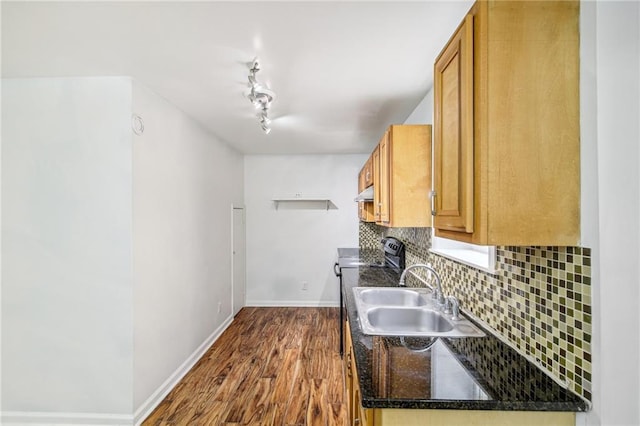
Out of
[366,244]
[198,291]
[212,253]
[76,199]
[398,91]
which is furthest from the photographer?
[366,244]

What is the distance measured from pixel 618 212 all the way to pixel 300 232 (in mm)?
4062

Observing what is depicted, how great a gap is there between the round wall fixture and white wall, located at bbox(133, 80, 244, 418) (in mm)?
37

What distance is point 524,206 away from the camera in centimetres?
91

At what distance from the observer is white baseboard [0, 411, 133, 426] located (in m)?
2.00

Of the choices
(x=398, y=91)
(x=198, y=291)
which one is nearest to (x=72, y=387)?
(x=198, y=291)

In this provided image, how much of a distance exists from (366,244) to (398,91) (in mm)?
2816

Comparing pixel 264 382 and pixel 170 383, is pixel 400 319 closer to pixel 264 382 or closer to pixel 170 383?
pixel 264 382

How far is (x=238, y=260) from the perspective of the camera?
172 inches

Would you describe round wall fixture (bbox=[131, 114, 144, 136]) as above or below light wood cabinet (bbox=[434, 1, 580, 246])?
above

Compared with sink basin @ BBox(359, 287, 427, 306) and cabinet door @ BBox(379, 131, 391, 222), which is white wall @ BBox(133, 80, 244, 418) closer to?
sink basin @ BBox(359, 287, 427, 306)

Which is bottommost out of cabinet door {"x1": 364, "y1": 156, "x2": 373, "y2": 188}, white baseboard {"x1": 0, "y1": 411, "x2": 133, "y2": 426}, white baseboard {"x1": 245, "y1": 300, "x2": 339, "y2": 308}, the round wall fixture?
white baseboard {"x1": 245, "y1": 300, "x2": 339, "y2": 308}

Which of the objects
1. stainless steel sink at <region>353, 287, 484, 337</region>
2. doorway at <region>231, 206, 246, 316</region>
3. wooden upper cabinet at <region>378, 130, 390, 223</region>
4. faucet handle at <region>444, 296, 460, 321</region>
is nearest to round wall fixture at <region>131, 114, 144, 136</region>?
wooden upper cabinet at <region>378, 130, 390, 223</region>

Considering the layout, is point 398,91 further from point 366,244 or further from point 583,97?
point 366,244

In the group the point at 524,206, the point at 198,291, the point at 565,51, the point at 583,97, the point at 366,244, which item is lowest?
the point at 198,291
